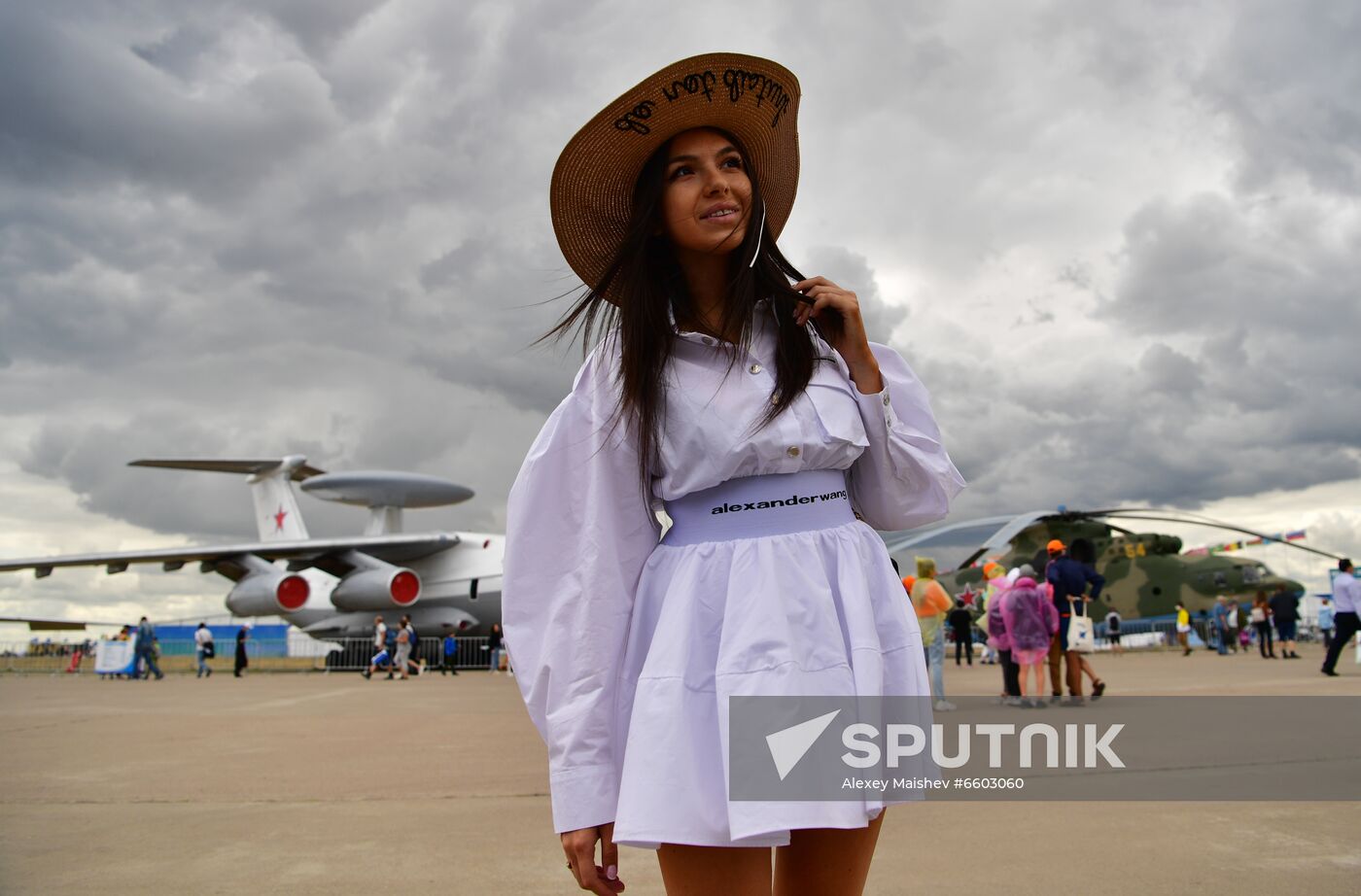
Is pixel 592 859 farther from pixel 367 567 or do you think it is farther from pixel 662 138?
pixel 367 567

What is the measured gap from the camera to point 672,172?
63.6 inches

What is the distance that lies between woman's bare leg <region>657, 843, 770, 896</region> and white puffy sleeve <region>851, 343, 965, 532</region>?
1.96ft

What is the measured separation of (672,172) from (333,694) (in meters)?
12.0

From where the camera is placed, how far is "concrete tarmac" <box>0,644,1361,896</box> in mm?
2854

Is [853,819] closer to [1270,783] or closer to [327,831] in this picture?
[327,831]

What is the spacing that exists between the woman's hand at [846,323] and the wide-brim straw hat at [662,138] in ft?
0.95

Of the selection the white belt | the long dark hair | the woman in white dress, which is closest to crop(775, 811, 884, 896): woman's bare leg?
the woman in white dress

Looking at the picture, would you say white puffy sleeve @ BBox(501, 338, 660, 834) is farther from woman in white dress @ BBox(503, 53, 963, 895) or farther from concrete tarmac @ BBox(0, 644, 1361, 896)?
concrete tarmac @ BBox(0, 644, 1361, 896)

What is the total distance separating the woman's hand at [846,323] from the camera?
1470 mm

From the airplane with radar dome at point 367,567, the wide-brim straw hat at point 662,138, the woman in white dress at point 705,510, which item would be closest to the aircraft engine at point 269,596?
the airplane with radar dome at point 367,567

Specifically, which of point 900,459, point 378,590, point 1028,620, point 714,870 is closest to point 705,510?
point 900,459

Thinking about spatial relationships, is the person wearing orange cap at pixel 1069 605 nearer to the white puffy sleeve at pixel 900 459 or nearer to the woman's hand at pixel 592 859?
the white puffy sleeve at pixel 900 459

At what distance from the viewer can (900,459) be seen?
152cm

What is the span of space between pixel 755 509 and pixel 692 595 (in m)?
0.17
